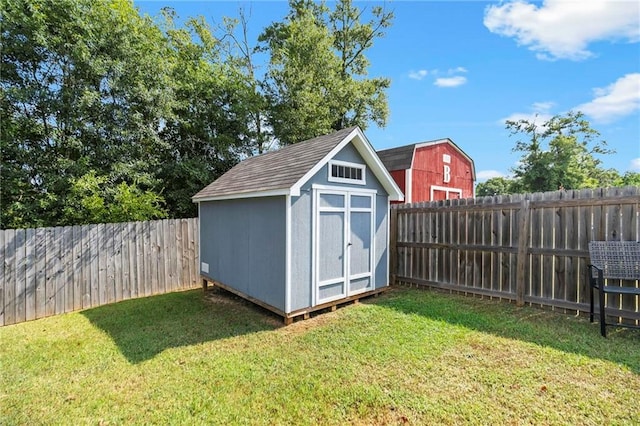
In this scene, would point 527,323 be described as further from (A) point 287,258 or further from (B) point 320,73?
(B) point 320,73

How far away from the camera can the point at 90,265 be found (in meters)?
5.82

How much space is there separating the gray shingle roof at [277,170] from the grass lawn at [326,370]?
2367 mm

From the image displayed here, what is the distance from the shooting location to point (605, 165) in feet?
80.3

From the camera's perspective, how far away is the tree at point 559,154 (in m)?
19.9

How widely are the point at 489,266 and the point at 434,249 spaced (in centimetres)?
116

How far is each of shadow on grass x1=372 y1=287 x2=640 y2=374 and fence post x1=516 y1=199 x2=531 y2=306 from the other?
0.89ft

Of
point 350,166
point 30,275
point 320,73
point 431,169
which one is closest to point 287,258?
point 350,166

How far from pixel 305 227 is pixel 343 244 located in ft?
3.27

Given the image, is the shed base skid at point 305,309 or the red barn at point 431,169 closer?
the shed base skid at point 305,309

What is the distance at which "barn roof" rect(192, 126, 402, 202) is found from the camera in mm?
4715

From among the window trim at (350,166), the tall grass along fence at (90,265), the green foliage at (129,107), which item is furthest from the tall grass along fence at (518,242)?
the green foliage at (129,107)

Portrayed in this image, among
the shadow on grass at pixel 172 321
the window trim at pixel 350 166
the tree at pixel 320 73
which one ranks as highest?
the tree at pixel 320 73

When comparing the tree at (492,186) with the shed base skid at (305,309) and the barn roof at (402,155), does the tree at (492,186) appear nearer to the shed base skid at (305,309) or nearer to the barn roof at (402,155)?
the barn roof at (402,155)

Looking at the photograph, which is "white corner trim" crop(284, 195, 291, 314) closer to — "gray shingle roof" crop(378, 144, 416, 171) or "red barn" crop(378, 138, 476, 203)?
"red barn" crop(378, 138, 476, 203)
